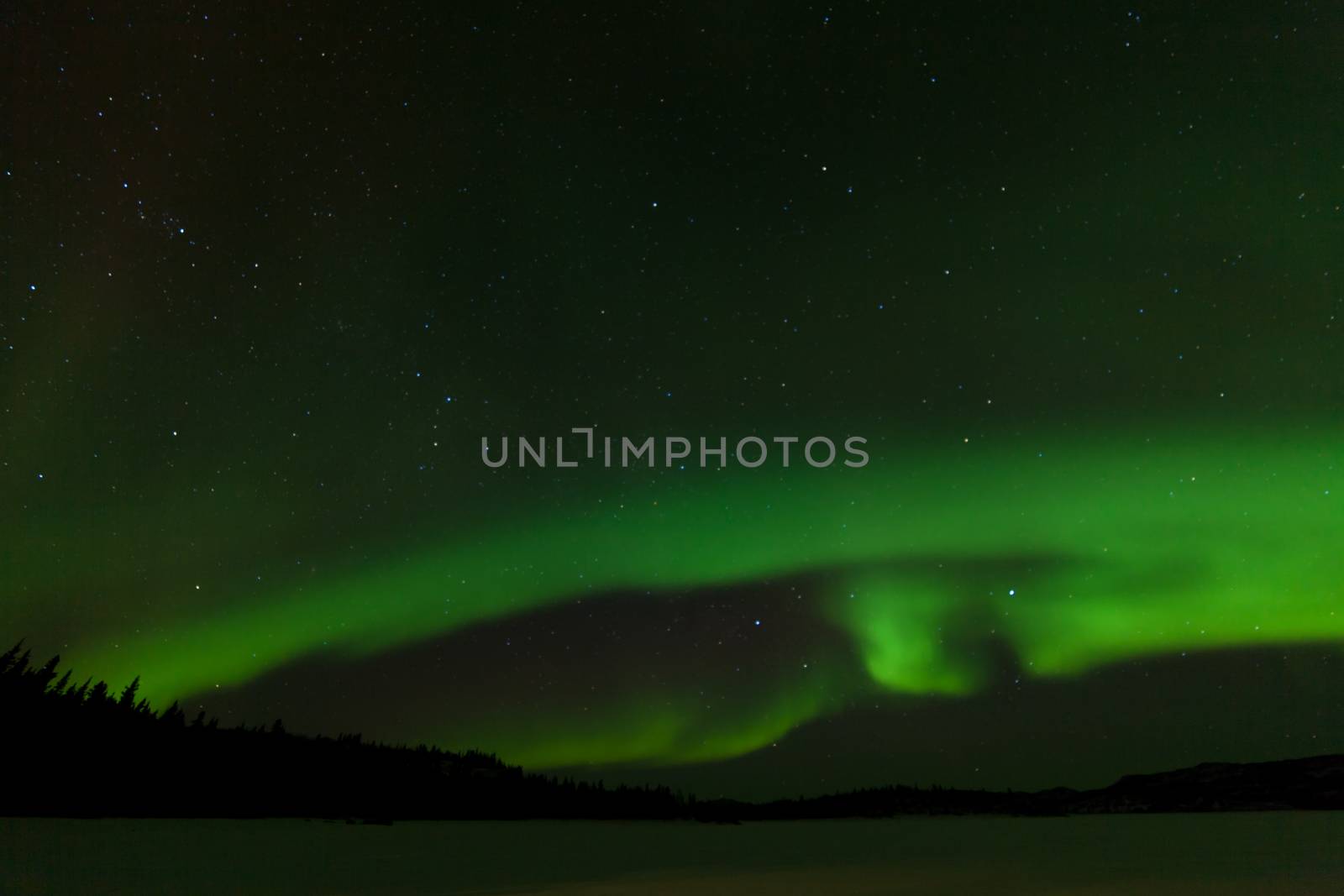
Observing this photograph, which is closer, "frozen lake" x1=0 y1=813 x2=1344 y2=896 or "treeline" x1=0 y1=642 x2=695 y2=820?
"frozen lake" x1=0 y1=813 x2=1344 y2=896

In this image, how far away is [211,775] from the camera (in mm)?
35594

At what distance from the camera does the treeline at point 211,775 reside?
3209 cm

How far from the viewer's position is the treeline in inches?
1264

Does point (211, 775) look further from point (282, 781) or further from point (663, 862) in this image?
point (663, 862)

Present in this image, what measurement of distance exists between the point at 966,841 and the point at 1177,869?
21.2ft

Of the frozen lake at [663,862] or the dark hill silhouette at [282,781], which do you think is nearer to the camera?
the frozen lake at [663,862]

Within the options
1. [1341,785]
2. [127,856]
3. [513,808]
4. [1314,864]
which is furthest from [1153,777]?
[127,856]

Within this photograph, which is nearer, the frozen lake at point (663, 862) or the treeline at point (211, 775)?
the frozen lake at point (663, 862)

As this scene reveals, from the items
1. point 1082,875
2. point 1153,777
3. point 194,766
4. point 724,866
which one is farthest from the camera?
point 1153,777

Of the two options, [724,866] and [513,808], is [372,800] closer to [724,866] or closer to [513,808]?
[513,808]

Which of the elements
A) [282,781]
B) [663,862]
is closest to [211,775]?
[282,781]

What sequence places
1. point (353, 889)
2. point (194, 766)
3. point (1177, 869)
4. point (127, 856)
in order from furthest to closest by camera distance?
1. point (194, 766)
2. point (127, 856)
3. point (1177, 869)
4. point (353, 889)

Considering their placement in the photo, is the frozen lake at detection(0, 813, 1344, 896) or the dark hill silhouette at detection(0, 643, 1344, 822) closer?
the frozen lake at detection(0, 813, 1344, 896)

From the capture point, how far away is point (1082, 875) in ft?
33.4
